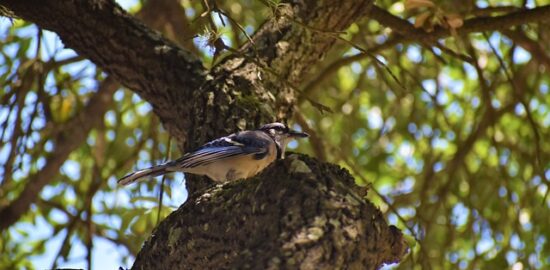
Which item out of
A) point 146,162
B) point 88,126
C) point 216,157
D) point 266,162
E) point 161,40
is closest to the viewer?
point 216,157

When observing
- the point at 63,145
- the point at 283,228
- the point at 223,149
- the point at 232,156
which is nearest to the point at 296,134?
the point at 232,156

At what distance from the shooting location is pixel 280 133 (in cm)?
488

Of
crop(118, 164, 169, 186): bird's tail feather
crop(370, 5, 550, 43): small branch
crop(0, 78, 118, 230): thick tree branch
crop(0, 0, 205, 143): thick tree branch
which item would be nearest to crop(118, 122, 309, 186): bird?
crop(118, 164, 169, 186): bird's tail feather

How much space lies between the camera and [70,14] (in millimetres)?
4516

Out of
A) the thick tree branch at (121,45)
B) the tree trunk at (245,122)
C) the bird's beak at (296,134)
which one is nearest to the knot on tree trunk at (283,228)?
the tree trunk at (245,122)

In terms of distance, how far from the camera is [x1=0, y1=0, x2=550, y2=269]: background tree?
4.51 meters

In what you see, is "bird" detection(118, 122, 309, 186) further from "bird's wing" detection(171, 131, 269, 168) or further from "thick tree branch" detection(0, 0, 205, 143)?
"thick tree branch" detection(0, 0, 205, 143)

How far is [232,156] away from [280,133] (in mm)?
365

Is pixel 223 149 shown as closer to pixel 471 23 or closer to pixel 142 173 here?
pixel 142 173

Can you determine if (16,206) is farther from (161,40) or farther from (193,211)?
(193,211)

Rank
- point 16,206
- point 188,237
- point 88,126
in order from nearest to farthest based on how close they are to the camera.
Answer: point 188,237
point 16,206
point 88,126

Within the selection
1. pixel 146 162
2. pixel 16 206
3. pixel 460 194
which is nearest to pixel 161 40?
pixel 16 206

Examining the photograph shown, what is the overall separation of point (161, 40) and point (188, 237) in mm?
1681

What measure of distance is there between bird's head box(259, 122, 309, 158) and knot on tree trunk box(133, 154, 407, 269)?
1.12 m
